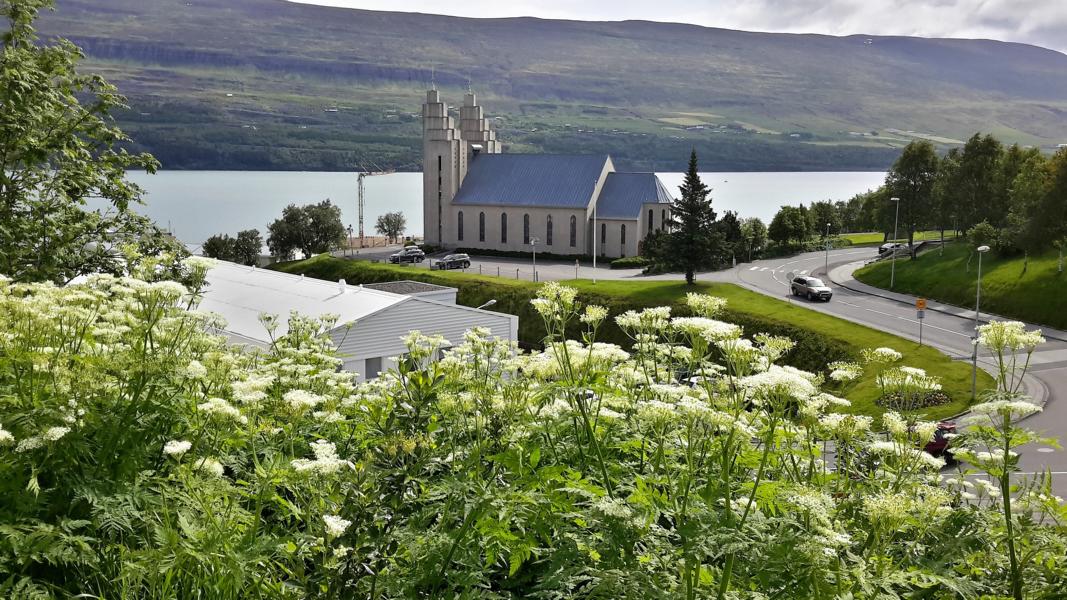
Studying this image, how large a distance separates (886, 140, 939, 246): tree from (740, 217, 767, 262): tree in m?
13.1

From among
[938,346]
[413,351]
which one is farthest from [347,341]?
[938,346]

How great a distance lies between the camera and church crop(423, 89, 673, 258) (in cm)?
8150

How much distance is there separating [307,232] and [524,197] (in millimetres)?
24411

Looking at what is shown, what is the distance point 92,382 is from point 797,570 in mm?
4361

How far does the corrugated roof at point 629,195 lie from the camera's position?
81.2 m

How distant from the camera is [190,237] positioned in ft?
405

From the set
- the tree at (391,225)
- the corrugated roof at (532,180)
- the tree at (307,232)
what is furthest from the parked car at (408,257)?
the tree at (391,225)

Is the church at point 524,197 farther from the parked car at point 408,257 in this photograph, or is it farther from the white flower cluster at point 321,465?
the white flower cluster at point 321,465

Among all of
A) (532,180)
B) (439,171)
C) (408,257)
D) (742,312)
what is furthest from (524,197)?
(742,312)

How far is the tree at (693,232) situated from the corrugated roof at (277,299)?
32.4m


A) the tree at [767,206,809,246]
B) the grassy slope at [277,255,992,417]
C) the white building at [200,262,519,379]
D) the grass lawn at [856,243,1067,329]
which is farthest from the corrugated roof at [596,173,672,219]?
the white building at [200,262,519,379]

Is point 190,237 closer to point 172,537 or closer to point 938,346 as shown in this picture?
point 938,346

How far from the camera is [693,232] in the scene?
2383 inches

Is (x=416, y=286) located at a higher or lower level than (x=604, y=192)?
lower
